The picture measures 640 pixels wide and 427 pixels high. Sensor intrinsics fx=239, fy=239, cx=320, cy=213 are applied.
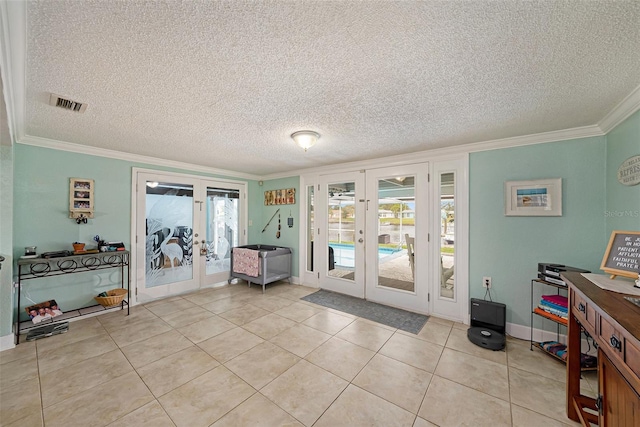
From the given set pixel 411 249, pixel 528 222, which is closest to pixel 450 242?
pixel 411 249

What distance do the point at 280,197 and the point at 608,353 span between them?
463 cm

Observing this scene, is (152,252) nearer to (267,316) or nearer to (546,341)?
(267,316)

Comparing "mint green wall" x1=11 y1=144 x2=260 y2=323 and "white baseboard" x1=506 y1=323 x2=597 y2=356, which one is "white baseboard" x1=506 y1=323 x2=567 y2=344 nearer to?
"white baseboard" x1=506 y1=323 x2=597 y2=356

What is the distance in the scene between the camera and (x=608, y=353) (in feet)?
3.64

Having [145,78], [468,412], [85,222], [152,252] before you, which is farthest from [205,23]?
[152,252]

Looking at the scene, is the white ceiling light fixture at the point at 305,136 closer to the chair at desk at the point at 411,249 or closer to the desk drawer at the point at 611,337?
the chair at desk at the point at 411,249

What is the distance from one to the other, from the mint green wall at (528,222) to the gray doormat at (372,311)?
33.2 inches

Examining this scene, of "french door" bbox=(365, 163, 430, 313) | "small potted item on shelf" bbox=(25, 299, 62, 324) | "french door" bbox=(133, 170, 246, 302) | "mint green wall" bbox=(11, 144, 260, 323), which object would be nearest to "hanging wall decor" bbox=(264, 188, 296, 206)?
"french door" bbox=(133, 170, 246, 302)

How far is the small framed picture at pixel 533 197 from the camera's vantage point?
254cm

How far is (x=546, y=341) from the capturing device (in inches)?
100

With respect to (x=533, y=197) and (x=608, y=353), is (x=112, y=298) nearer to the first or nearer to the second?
(x=608, y=353)

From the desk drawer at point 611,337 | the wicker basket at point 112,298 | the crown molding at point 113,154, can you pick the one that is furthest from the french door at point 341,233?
the wicker basket at point 112,298

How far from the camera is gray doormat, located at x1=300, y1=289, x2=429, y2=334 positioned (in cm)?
306

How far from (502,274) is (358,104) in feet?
8.48
